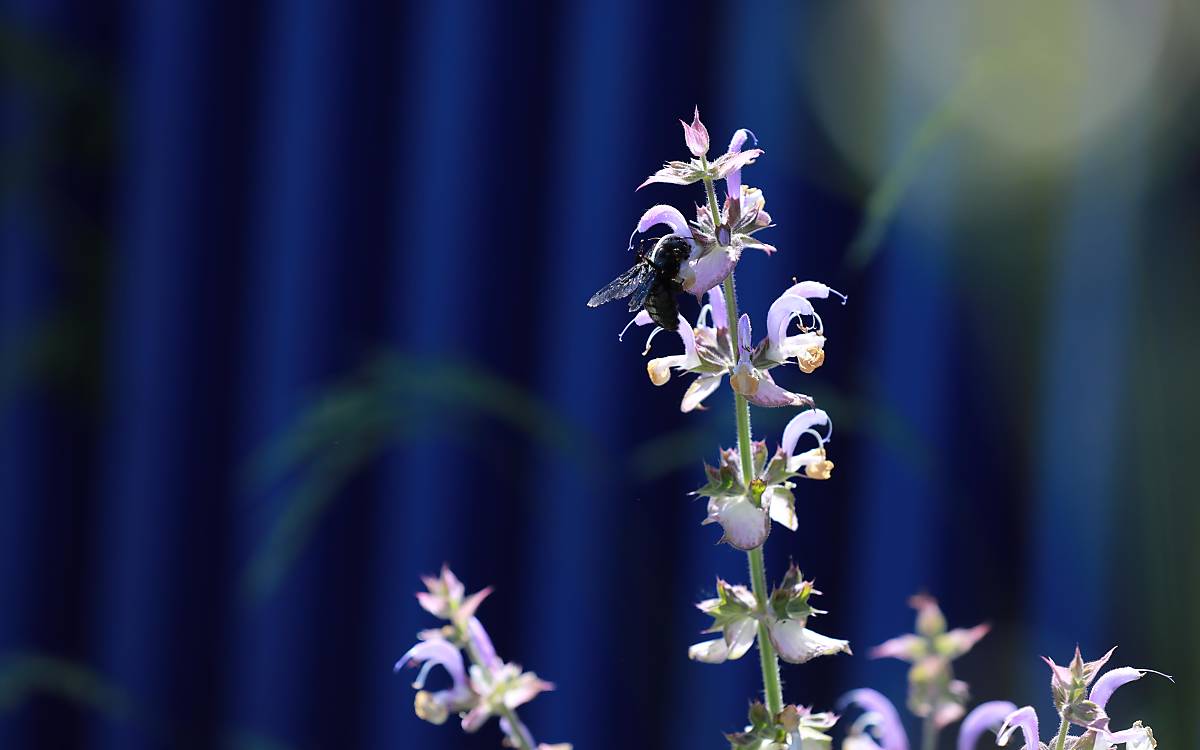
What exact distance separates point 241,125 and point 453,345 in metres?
0.32

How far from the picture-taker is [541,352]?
1080 millimetres

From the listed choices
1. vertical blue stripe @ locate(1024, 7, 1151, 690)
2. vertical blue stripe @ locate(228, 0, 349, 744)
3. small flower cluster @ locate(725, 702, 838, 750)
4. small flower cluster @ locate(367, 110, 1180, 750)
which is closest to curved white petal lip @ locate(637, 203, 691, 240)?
small flower cluster @ locate(367, 110, 1180, 750)

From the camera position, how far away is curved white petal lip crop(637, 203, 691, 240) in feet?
0.99

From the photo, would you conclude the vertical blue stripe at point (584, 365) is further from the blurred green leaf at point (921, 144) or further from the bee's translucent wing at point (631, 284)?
the bee's translucent wing at point (631, 284)

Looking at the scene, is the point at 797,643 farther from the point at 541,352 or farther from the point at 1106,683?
the point at 541,352

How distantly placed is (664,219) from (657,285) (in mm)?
79

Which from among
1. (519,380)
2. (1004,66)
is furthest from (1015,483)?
(519,380)

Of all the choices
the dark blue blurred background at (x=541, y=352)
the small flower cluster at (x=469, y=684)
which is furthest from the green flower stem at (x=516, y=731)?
the dark blue blurred background at (x=541, y=352)

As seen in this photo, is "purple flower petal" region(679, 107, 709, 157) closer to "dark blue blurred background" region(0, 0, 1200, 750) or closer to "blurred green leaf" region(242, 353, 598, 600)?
"dark blue blurred background" region(0, 0, 1200, 750)

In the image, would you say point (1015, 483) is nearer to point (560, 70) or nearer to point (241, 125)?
point (560, 70)

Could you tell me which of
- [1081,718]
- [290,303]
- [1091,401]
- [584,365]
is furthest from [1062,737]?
[290,303]

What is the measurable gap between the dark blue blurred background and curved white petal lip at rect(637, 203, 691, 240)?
1.65 ft

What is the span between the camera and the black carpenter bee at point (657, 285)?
1.27 ft

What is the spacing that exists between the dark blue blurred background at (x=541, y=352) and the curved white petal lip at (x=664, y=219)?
50 cm
